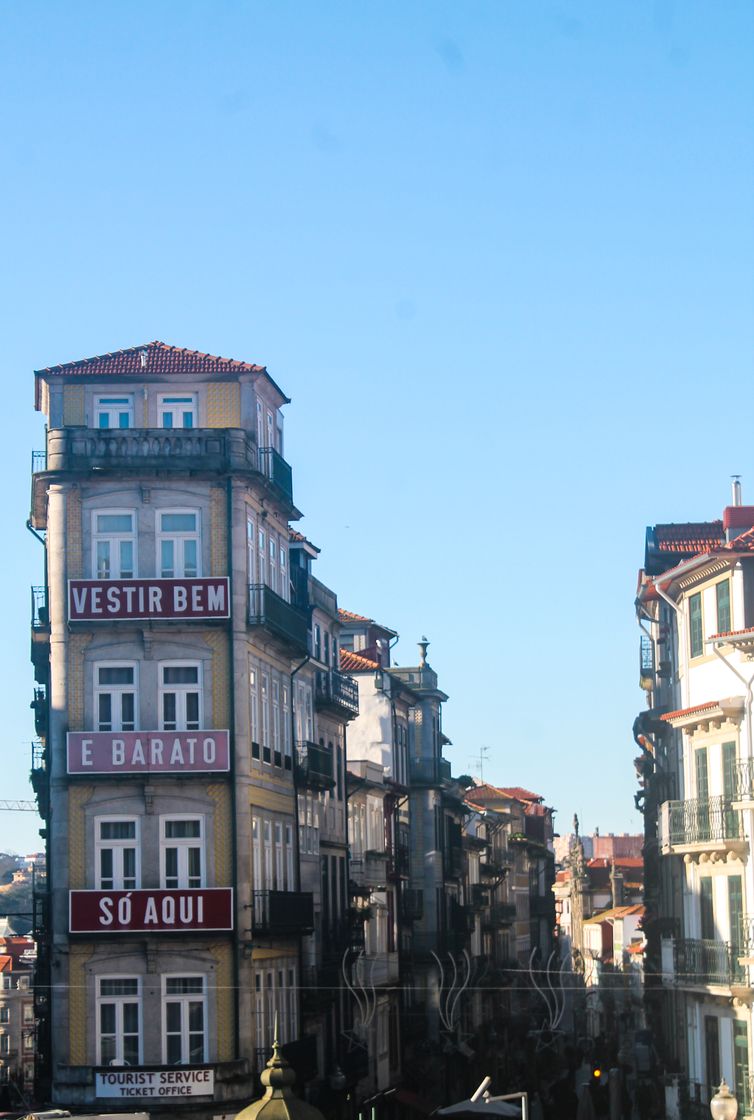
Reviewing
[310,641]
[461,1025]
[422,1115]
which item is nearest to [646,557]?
[310,641]

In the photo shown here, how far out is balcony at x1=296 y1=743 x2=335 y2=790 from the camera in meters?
53.7

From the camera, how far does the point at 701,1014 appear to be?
48156 mm

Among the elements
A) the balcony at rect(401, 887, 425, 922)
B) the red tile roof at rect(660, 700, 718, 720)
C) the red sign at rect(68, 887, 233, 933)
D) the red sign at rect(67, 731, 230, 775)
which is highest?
the red tile roof at rect(660, 700, 718, 720)

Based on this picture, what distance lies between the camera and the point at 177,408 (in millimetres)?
47500

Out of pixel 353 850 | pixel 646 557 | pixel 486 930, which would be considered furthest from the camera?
pixel 486 930

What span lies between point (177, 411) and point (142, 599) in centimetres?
514

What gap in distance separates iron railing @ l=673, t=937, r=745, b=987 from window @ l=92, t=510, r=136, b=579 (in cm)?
1632

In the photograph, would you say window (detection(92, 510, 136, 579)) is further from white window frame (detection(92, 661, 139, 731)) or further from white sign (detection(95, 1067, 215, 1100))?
white sign (detection(95, 1067, 215, 1100))

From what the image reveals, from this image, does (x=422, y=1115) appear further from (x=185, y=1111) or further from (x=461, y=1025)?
(x=185, y=1111)

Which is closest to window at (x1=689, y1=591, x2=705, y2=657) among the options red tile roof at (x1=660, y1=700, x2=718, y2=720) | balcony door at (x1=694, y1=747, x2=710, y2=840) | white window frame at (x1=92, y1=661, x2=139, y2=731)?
red tile roof at (x1=660, y1=700, x2=718, y2=720)

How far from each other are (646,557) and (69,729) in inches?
720

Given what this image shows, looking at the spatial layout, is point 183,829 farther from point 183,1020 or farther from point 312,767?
point 312,767

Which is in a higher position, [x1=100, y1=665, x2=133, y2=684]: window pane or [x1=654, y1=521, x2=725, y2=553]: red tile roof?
[x1=654, y1=521, x2=725, y2=553]: red tile roof

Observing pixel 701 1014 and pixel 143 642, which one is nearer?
pixel 143 642
